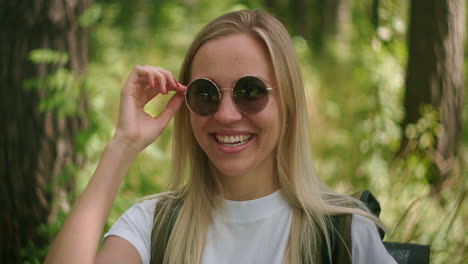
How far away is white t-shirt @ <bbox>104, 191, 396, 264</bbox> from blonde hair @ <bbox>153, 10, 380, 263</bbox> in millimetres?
41

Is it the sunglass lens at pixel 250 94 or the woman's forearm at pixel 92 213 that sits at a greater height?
the sunglass lens at pixel 250 94

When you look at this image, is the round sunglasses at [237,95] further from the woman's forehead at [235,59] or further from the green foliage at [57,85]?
the green foliage at [57,85]

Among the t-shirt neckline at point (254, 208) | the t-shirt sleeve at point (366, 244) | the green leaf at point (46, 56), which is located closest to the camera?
the t-shirt sleeve at point (366, 244)

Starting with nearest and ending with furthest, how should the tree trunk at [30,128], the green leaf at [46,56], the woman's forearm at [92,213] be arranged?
the woman's forearm at [92,213] → the green leaf at [46,56] → the tree trunk at [30,128]

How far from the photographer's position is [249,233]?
2.14m

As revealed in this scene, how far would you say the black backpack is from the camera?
198 cm

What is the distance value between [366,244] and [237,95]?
0.84 metres

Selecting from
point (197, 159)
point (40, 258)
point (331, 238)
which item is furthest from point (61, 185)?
point (331, 238)

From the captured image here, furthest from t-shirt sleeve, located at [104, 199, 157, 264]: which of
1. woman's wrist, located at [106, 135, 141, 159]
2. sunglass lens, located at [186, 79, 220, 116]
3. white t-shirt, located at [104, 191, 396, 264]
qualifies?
sunglass lens, located at [186, 79, 220, 116]

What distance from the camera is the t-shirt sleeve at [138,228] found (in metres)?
2.07

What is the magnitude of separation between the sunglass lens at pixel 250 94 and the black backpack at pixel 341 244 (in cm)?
61

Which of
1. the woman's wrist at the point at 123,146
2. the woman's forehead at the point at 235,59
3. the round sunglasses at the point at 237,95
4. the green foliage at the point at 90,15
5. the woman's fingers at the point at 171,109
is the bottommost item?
the woman's wrist at the point at 123,146

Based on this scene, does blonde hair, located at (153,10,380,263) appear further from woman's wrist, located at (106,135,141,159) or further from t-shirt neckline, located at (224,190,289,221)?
woman's wrist, located at (106,135,141,159)

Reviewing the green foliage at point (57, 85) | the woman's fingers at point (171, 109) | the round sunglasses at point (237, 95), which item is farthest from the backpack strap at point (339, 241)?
the green foliage at point (57, 85)
